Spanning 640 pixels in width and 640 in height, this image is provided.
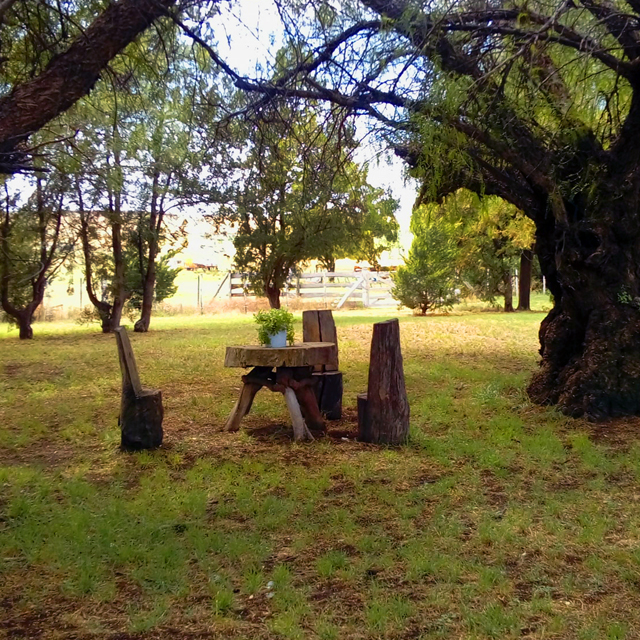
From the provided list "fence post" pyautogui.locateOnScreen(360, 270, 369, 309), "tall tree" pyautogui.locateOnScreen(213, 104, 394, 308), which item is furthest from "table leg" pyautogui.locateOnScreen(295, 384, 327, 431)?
"fence post" pyautogui.locateOnScreen(360, 270, 369, 309)

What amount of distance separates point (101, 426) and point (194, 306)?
2320cm

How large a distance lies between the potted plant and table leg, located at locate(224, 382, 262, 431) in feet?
1.55

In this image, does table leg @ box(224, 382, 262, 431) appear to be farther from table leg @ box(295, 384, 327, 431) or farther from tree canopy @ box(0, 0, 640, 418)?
tree canopy @ box(0, 0, 640, 418)

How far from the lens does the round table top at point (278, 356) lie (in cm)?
589

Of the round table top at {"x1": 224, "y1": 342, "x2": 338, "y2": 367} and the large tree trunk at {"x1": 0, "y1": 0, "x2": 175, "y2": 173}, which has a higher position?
the large tree trunk at {"x1": 0, "y1": 0, "x2": 175, "y2": 173}

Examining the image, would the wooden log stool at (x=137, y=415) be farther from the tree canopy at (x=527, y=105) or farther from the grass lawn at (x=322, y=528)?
the tree canopy at (x=527, y=105)

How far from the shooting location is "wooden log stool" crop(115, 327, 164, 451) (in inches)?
226

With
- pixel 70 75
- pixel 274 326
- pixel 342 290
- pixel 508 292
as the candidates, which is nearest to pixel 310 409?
pixel 274 326

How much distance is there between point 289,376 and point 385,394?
1018 mm

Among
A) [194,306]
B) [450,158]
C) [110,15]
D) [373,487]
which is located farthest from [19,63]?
[194,306]

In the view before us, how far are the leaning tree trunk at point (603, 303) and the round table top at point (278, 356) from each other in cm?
268

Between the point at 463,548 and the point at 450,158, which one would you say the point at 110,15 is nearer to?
the point at 450,158

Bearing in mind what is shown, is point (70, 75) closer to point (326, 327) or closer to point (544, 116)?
point (326, 327)

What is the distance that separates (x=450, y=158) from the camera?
6086 mm
